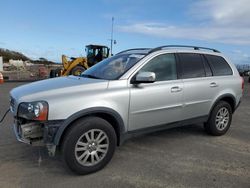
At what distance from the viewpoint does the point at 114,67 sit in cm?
479

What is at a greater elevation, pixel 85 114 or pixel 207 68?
pixel 207 68

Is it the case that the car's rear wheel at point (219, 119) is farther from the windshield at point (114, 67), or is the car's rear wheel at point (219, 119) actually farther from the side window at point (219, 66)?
the windshield at point (114, 67)

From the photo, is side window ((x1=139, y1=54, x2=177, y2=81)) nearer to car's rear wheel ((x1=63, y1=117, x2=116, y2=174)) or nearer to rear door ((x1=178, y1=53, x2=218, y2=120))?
rear door ((x1=178, y1=53, x2=218, y2=120))

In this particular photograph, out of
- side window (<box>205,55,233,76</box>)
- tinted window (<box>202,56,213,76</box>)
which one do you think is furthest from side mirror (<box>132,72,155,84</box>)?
side window (<box>205,55,233,76</box>)

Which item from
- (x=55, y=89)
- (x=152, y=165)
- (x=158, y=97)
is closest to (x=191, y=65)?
(x=158, y=97)

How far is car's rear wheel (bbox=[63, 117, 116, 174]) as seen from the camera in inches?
149

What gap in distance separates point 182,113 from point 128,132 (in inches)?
47.5

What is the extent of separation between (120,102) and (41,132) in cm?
120

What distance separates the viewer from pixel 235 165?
4.42 metres

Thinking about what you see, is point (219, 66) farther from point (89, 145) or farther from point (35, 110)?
point (35, 110)

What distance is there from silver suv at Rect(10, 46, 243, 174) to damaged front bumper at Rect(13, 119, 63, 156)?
13 mm

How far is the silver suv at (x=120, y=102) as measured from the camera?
3.76 m

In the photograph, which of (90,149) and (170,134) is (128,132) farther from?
(170,134)

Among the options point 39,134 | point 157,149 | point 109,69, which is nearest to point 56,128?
point 39,134
